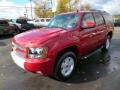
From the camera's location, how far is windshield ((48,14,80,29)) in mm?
5996

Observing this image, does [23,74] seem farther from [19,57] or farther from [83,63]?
[83,63]

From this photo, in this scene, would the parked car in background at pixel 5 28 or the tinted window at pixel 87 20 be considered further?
the parked car in background at pixel 5 28

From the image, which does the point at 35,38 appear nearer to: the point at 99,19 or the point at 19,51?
the point at 19,51

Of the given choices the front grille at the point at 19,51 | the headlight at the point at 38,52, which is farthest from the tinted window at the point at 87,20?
the front grille at the point at 19,51

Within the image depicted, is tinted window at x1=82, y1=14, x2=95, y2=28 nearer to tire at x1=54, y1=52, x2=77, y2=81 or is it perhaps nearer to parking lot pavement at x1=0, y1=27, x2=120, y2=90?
tire at x1=54, y1=52, x2=77, y2=81

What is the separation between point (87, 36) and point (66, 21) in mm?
812

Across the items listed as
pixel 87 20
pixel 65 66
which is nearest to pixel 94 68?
pixel 65 66

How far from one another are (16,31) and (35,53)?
14.5 metres

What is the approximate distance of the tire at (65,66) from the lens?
521cm

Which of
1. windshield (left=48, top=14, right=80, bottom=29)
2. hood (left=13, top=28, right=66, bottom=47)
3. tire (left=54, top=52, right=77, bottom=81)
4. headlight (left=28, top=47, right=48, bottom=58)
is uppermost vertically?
windshield (left=48, top=14, right=80, bottom=29)

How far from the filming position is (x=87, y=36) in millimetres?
6199

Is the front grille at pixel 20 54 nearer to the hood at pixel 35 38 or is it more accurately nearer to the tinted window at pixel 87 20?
the hood at pixel 35 38

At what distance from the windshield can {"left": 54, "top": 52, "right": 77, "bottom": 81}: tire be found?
3.02 feet

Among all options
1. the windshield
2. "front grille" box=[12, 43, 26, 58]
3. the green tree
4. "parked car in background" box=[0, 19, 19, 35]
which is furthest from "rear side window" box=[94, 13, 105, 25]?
the green tree
